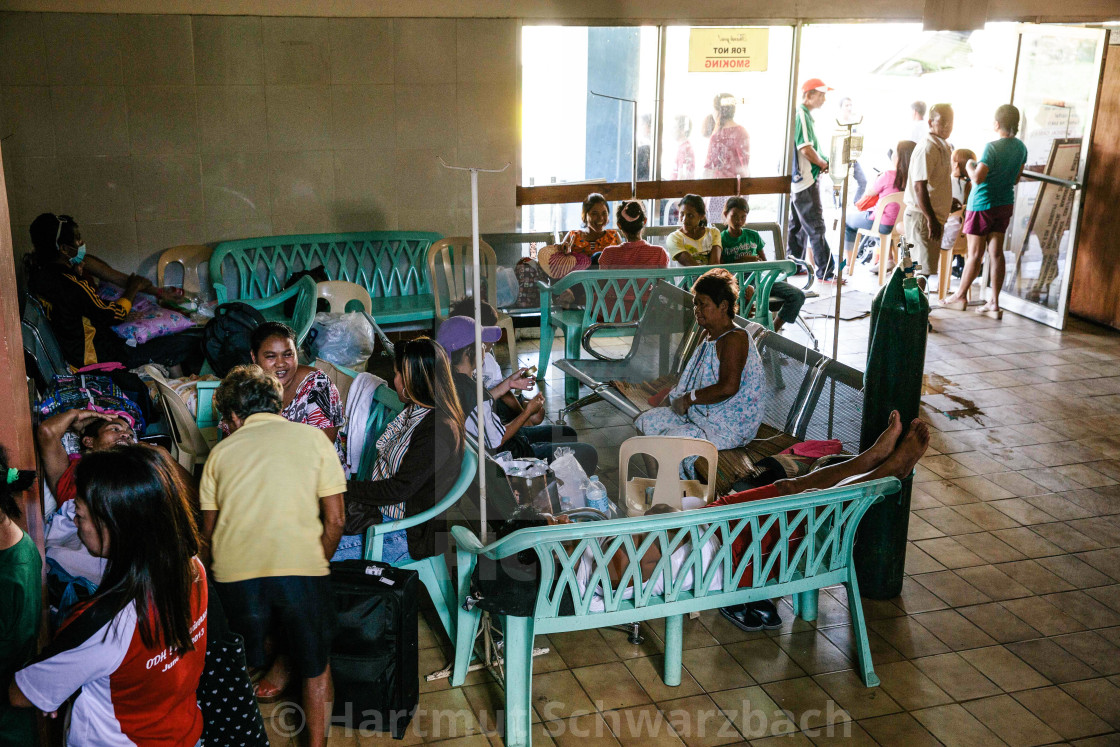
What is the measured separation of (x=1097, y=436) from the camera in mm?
6305

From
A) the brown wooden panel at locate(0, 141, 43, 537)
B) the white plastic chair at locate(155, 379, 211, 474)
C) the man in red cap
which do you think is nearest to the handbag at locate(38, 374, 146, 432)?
the white plastic chair at locate(155, 379, 211, 474)

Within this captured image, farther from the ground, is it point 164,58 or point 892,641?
point 164,58

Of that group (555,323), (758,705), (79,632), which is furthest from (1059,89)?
(79,632)

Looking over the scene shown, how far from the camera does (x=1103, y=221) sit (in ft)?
28.1

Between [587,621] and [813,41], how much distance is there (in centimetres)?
730

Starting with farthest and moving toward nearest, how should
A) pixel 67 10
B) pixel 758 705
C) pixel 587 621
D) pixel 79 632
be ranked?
pixel 67 10, pixel 758 705, pixel 587 621, pixel 79 632

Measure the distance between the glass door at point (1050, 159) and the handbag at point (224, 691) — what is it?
26.2 ft

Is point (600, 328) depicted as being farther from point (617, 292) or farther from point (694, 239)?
point (694, 239)

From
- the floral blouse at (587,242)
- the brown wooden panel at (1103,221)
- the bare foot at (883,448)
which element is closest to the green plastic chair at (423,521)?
the bare foot at (883,448)

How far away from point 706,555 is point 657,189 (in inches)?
228

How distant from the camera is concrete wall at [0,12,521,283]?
276 inches

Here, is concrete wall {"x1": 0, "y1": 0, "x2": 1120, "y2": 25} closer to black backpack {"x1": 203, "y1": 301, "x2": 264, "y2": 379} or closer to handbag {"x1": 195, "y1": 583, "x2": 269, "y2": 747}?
black backpack {"x1": 203, "y1": 301, "x2": 264, "y2": 379}

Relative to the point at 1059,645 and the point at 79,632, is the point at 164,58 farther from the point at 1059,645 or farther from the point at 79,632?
the point at 1059,645

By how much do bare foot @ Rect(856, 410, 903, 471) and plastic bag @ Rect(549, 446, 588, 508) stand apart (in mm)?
1168
